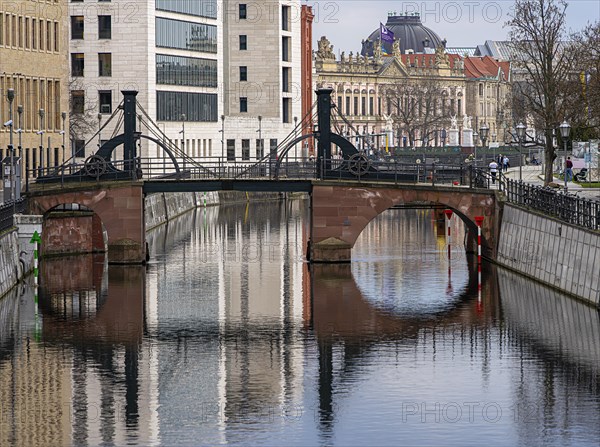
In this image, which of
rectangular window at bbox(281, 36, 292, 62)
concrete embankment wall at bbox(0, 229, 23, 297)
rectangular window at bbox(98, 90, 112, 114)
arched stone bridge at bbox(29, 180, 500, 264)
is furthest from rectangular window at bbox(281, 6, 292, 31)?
→ concrete embankment wall at bbox(0, 229, 23, 297)

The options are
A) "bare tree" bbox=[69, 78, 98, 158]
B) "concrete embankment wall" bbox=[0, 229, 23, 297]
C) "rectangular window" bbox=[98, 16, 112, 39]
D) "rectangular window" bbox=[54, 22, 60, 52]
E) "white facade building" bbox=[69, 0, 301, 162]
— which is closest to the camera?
"concrete embankment wall" bbox=[0, 229, 23, 297]

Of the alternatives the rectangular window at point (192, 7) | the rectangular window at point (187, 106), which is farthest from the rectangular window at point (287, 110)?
the rectangular window at point (192, 7)

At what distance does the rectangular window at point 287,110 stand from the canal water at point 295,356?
82.7m

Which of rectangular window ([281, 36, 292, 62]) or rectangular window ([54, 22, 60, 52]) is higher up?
rectangular window ([281, 36, 292, 62])

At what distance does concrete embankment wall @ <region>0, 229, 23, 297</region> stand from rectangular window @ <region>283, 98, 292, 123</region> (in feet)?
318

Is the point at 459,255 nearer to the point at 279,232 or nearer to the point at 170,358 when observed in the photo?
the point at 279,232

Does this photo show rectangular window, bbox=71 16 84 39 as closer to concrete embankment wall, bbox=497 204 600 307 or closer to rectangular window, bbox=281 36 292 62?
rectangular window, bbox=281 36 292 62

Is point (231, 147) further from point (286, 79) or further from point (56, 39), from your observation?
point (56, 39)

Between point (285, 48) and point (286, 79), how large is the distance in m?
2.85

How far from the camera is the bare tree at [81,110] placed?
146375 mm

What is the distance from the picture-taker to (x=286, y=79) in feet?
589

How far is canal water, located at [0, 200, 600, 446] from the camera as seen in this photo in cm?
5316

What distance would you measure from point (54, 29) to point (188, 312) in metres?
51.0

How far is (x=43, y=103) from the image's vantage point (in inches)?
4882
